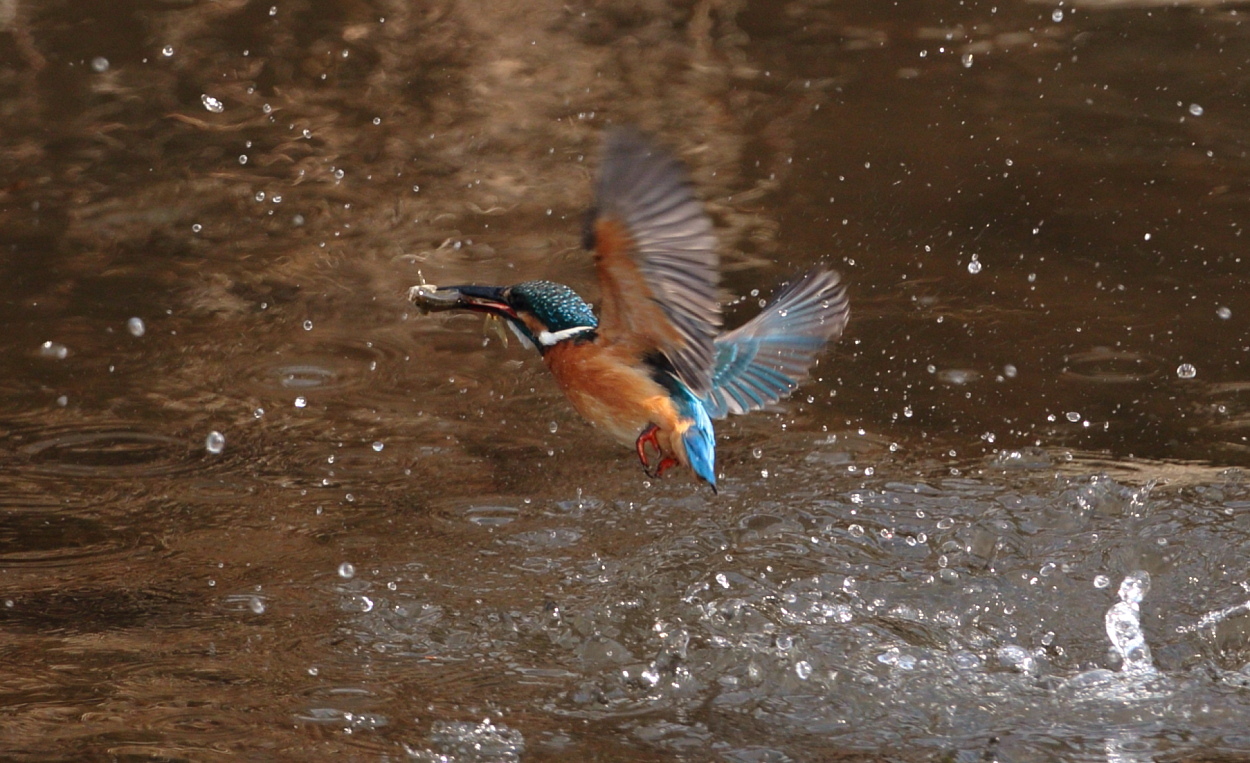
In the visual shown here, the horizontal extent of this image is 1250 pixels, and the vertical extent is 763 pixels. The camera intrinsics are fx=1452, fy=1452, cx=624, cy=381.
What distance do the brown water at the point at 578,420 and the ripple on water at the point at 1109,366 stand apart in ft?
0.07

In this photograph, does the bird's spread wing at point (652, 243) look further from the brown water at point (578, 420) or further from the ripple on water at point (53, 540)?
the ripple on water at point (53, 540)

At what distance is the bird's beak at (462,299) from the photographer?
3.48 m

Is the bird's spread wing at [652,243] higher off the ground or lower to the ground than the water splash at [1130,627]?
higher

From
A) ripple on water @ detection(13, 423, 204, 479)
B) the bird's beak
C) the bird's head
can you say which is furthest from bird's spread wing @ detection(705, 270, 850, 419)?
ripple on water @ detection(13, 423, 204, 479)

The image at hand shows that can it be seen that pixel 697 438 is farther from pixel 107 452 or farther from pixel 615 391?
pixel 107 452

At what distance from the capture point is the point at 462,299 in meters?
3.52

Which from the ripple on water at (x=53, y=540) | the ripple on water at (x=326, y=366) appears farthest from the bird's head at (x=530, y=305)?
the ripple on water at (x=326, y=366)

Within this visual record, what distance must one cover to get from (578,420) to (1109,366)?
5.92 feet

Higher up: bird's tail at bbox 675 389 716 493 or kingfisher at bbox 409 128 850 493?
kingfisher at bbox 409 128 850 493

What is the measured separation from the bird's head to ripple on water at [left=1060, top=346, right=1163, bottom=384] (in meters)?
2.02

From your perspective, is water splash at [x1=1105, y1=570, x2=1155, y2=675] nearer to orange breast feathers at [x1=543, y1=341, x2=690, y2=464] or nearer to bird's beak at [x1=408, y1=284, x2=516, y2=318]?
orange breast feathers at [x1=543, y1=341, x2=690, y2=464]

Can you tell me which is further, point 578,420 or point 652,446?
point 578,420

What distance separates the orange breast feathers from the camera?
3.40 m

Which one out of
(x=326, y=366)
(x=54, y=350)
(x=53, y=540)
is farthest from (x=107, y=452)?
(x=326, y=366)
